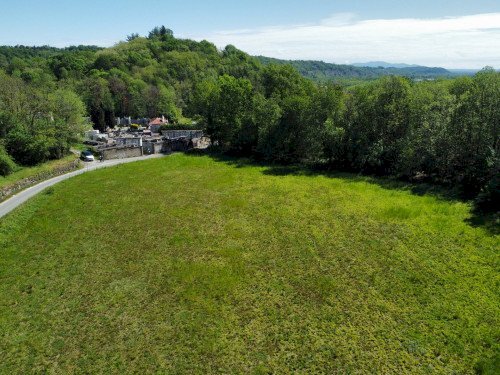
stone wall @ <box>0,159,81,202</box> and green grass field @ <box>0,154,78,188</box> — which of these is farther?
green grass field @ <box>0,154,78,188</box>

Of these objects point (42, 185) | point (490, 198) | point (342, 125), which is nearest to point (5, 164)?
point (42, 185)

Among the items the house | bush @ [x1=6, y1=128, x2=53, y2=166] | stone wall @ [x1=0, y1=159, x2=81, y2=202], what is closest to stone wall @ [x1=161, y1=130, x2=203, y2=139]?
the house

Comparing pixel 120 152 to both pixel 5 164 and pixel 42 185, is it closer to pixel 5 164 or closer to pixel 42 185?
pixel 42 185

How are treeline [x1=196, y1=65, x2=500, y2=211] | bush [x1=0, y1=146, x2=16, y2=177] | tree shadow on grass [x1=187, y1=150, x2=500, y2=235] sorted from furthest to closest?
1. bush [x1=0, y1=146, x2=16, y2=177]
2. treeline [x1=196, y1=65, x2=500, y2=211]
3. tree shadow on grass [x1=187, y1=150, x2=500, y2=235]

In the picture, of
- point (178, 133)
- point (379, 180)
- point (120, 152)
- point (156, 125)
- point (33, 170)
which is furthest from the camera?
point (156, 125)

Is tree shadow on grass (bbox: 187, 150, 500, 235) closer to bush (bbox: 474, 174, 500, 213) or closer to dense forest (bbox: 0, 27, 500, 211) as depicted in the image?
bush (bbox: 474, 174, 500, 213)

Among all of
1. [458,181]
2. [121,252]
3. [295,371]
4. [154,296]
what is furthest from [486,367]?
[458,181]

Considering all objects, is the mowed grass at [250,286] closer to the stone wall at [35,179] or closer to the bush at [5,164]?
the stone wall at [35,179]
